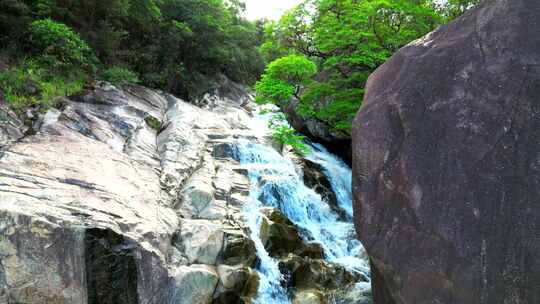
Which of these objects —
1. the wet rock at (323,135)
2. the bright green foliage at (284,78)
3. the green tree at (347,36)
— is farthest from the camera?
the wet rock at (323,135)

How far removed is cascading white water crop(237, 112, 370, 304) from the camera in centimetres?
854

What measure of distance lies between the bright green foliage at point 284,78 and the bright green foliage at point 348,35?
0.12 metres

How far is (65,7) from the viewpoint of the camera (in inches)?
536

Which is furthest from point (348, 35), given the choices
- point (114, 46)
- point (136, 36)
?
point (136, 36)

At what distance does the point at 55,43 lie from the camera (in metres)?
11.3

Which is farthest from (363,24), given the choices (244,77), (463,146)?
(244,77)

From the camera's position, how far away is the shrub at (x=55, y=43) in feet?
36.3

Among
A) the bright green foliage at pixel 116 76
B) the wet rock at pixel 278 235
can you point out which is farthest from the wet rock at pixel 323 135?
the wet rock at pixel 278 235

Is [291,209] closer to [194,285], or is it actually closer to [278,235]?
[278,235]

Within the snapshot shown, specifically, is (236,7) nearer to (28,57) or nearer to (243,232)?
(28,57)

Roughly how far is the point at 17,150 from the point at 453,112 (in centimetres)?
768

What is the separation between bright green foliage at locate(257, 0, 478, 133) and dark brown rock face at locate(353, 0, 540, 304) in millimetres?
4463

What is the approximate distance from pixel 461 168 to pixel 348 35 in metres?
6.48

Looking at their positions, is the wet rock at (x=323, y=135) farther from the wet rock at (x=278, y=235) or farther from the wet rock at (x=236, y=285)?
the wet rock at (x=236, y=285)
